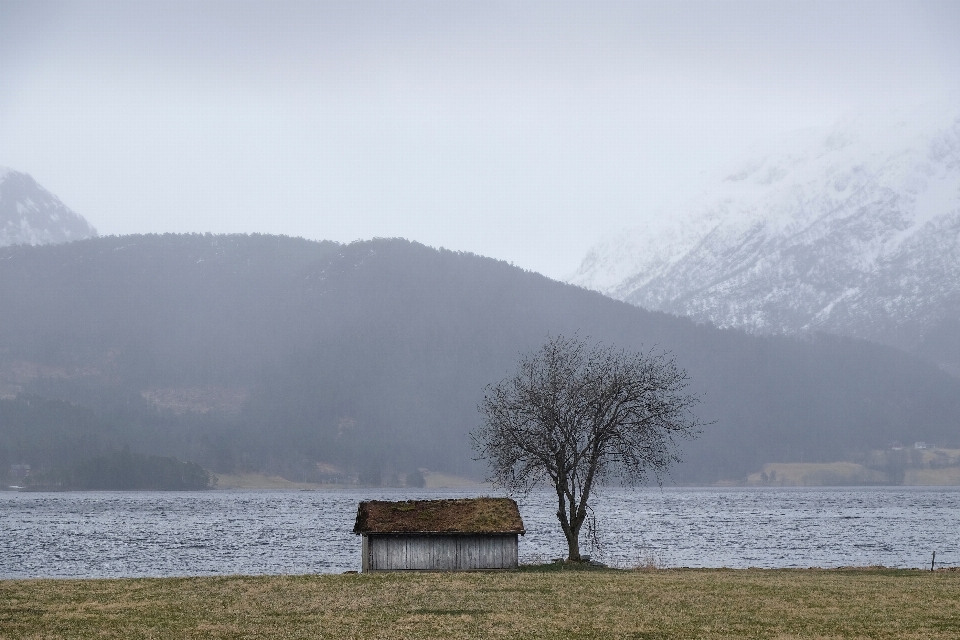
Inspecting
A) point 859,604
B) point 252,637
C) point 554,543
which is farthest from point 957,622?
point 554,543

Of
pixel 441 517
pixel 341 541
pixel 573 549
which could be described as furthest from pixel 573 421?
pixel 341 541

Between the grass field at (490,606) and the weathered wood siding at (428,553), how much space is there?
10.5 feet

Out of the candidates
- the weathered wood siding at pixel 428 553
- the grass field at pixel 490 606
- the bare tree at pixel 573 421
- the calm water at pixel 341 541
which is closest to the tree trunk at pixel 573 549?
the bare tree at pixel 573 421

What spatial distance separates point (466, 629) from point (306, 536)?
77885 millimetres

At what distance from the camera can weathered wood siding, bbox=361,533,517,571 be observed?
190ft

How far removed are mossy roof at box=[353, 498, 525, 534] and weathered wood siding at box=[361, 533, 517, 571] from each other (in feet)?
1.62

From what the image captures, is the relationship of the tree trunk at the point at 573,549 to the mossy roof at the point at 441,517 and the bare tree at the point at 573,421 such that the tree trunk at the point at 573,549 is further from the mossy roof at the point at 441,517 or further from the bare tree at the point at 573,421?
the mossy roof at the point at 441,517

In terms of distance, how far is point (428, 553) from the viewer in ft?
191

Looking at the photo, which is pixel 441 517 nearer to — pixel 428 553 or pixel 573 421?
pixel 428 553

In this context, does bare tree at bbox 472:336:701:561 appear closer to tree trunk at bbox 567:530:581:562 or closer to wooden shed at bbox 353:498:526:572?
tree trunk at bbox 567:530:581:562

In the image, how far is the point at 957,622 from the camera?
124 ft

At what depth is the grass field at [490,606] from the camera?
3634 centimetres

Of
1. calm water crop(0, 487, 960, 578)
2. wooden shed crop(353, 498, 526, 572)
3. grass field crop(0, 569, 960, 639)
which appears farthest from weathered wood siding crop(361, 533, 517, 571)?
calm water crop(0, 487, 960, 578)

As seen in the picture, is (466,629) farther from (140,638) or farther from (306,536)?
(306,536)
